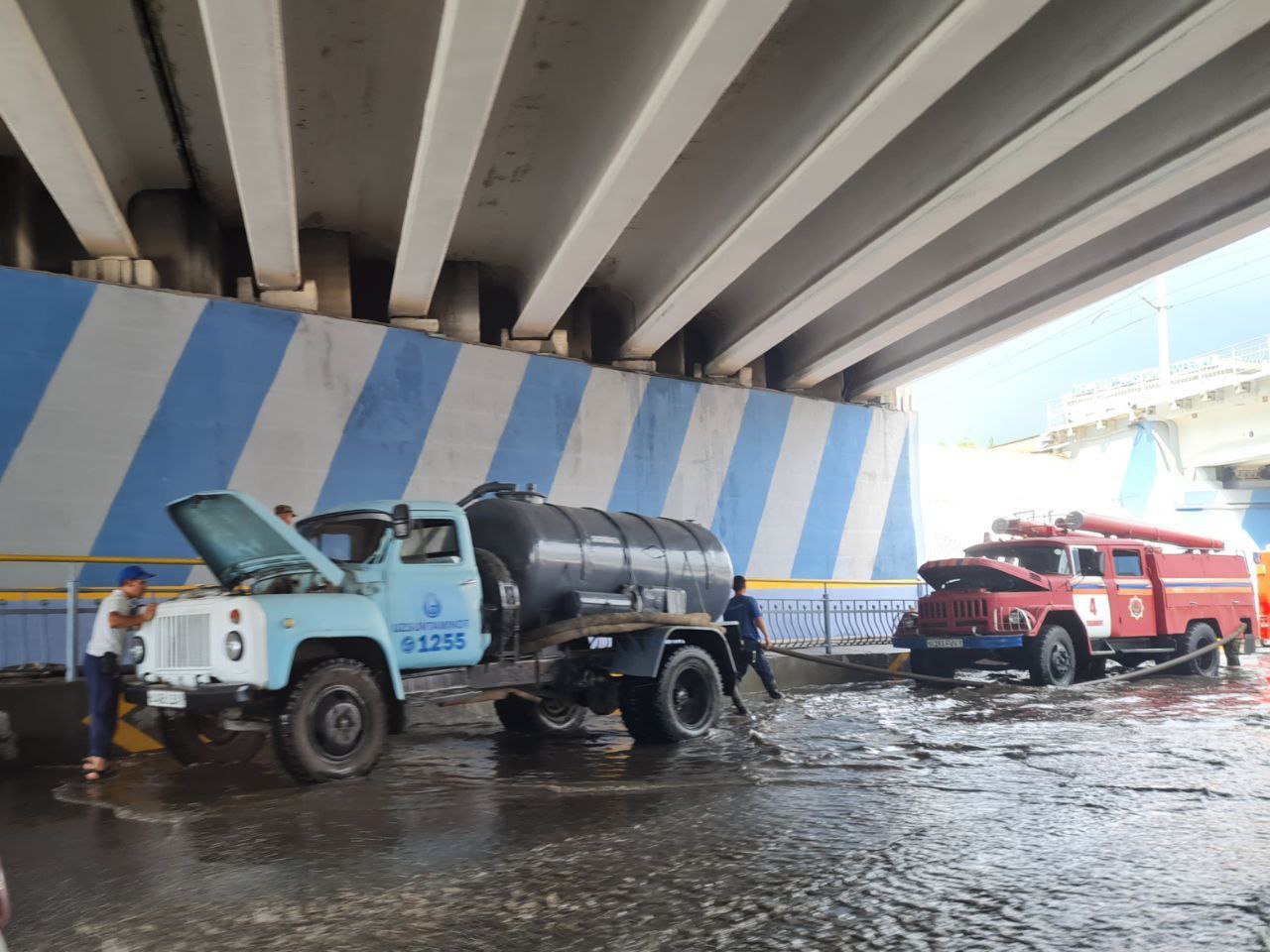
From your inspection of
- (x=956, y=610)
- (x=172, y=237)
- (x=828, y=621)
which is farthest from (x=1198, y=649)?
(x=172, y=237)

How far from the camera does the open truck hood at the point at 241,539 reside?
708cm

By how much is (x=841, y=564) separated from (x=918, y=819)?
14896mm

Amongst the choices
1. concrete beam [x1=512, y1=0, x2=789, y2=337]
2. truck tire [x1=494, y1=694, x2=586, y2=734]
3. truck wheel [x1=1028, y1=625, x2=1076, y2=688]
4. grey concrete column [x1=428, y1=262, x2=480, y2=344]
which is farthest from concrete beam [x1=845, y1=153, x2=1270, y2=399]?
truck tire [x1=494, y1=694, x2=586, y2=734]

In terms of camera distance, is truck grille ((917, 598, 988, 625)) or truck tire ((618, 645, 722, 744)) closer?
truck tire ((618, 645, 722, 744))

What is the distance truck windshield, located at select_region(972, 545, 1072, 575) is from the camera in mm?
13625

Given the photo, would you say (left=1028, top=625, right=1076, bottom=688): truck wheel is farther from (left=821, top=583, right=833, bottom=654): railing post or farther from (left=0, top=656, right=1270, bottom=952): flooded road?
(left=0, top=656, right=1270, bottom=952): flooded road

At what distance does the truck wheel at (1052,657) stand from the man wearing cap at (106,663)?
1080cm

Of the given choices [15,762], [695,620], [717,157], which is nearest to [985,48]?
[717,157]

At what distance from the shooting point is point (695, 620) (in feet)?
29.7

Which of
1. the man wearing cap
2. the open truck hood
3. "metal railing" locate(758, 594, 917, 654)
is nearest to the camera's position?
the open truck hood

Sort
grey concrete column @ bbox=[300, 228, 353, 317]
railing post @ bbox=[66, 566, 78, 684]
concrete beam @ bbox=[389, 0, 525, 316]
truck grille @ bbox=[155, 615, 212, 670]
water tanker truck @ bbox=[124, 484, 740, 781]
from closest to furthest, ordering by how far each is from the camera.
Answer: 1. water tanker truck @ bbox=[124, 484, 740, 781]
2. truck grille @ bbox=[155, 615, 212, 670]
3. concrete beam @ bbox=[389, 0, 525, 316]
4. railing post @ bbox=[66, 566, 78, 684]
5. grey concrete column @ bbox=[300, 228, 353, 317]

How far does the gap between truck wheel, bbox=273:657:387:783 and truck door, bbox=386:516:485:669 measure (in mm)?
525

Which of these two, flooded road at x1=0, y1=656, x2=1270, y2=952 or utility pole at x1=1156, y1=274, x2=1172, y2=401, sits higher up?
utility pole at x1=1156, y1=274, x2=1172, y2=401

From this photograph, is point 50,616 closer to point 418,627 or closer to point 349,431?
point 418,627
